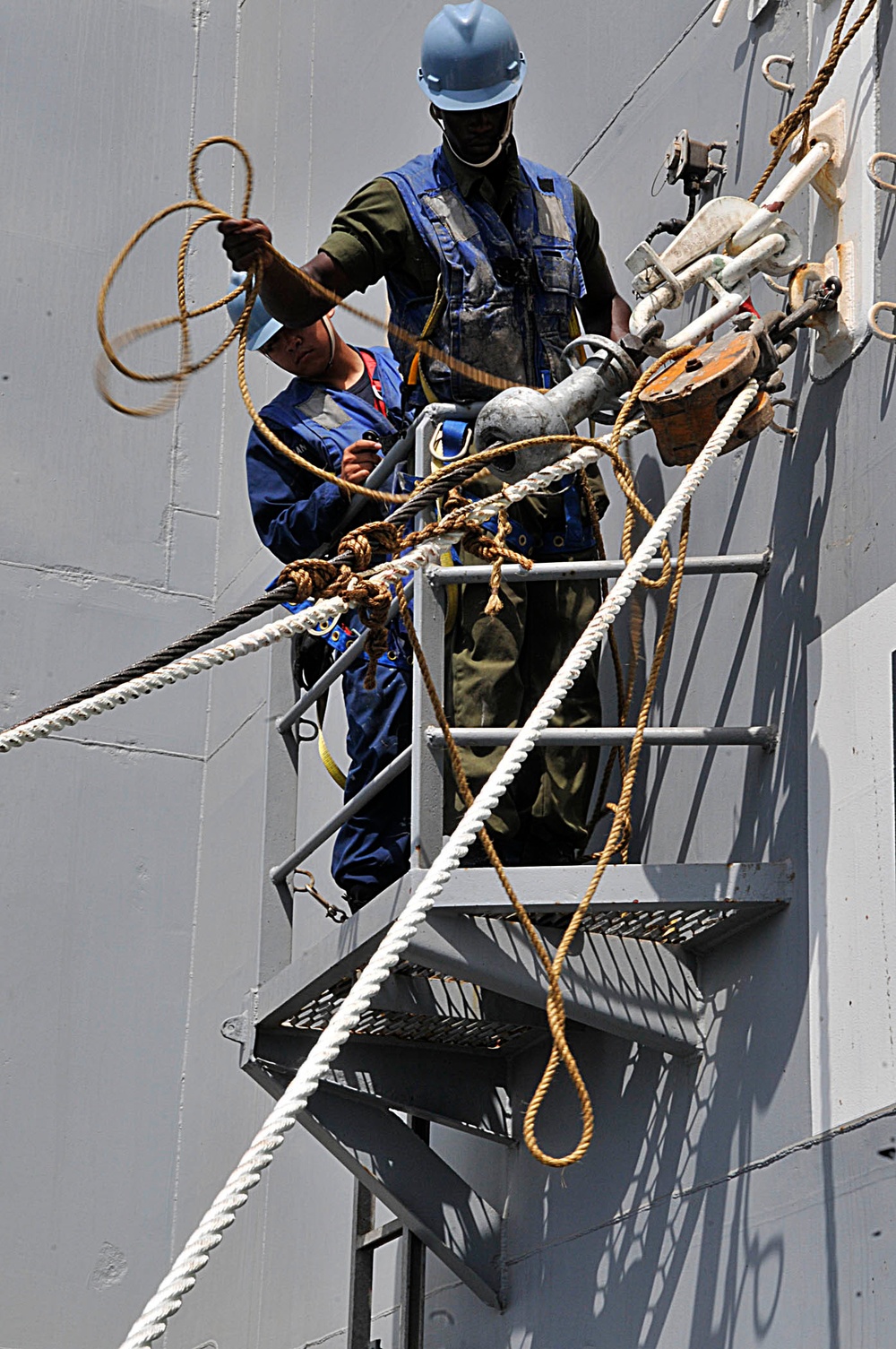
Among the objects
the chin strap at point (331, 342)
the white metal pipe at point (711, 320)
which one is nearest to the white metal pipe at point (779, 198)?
the white metal pipe at point (711, 320)

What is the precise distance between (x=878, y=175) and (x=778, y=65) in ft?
2.17

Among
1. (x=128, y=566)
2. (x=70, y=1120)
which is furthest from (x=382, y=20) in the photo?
(x=70, y=1120)

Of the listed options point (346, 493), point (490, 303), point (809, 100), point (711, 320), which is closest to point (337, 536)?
point (346, 493)

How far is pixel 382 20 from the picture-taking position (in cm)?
714

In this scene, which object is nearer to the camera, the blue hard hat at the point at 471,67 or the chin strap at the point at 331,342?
the blue hard hat at the point at 471,67

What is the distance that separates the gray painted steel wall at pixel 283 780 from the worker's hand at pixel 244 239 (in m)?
1.18

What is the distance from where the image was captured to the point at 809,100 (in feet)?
12.7

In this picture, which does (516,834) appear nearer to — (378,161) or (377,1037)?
(377,1037)

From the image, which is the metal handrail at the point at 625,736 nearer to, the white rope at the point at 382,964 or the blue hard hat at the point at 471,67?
the white rope at the point at 382,964

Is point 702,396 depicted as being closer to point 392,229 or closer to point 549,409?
point 549,409

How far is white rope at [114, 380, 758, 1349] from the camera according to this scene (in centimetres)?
237

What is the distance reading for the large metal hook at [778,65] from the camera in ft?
13.5

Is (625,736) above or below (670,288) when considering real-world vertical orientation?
below

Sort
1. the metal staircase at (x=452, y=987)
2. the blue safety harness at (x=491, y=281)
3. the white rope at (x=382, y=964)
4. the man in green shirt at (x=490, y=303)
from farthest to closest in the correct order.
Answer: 1. the blue safety harness at (x=491, y=281)
2. the man in green shirt at (x=490, y=303)
3. the metal staircase at (x=452, y=987)
4. the white rope at (x=382, y=964)
